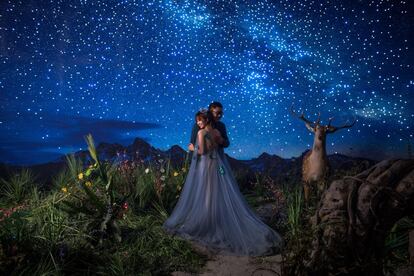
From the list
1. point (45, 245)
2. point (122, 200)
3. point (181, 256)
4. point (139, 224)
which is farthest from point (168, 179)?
point (45, 245)

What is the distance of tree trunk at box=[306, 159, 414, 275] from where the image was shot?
2211 mm

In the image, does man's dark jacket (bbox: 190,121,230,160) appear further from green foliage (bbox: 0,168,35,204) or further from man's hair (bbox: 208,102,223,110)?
green foliage (bbox: 0,168,35,204)

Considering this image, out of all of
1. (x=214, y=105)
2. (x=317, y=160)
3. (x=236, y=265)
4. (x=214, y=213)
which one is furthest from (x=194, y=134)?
(x=317, y=160)

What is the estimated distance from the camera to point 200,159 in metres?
5.98

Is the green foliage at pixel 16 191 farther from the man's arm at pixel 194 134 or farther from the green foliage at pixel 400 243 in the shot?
the green foliage at pixel 400 243

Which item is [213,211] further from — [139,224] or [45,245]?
[45,245]

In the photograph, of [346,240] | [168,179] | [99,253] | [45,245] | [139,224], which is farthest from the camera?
[168,179]

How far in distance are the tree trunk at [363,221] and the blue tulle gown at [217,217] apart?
9.12 ft

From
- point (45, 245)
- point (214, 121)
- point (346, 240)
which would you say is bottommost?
point (45, 245)

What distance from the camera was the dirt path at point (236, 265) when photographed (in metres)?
4.33

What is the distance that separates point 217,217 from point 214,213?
86mm

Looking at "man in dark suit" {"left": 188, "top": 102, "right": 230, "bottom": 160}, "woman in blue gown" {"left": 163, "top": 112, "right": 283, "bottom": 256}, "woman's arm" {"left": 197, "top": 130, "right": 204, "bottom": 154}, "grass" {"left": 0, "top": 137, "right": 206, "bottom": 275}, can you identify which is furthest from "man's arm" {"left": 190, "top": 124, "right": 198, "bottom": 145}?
Result: "grass" {"left": 0, "top": 137, "right": 206, "bottom": 275}

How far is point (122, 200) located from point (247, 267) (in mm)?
2240

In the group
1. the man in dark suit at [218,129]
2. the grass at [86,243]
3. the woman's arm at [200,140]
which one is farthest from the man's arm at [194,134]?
the grass at [86,243]
